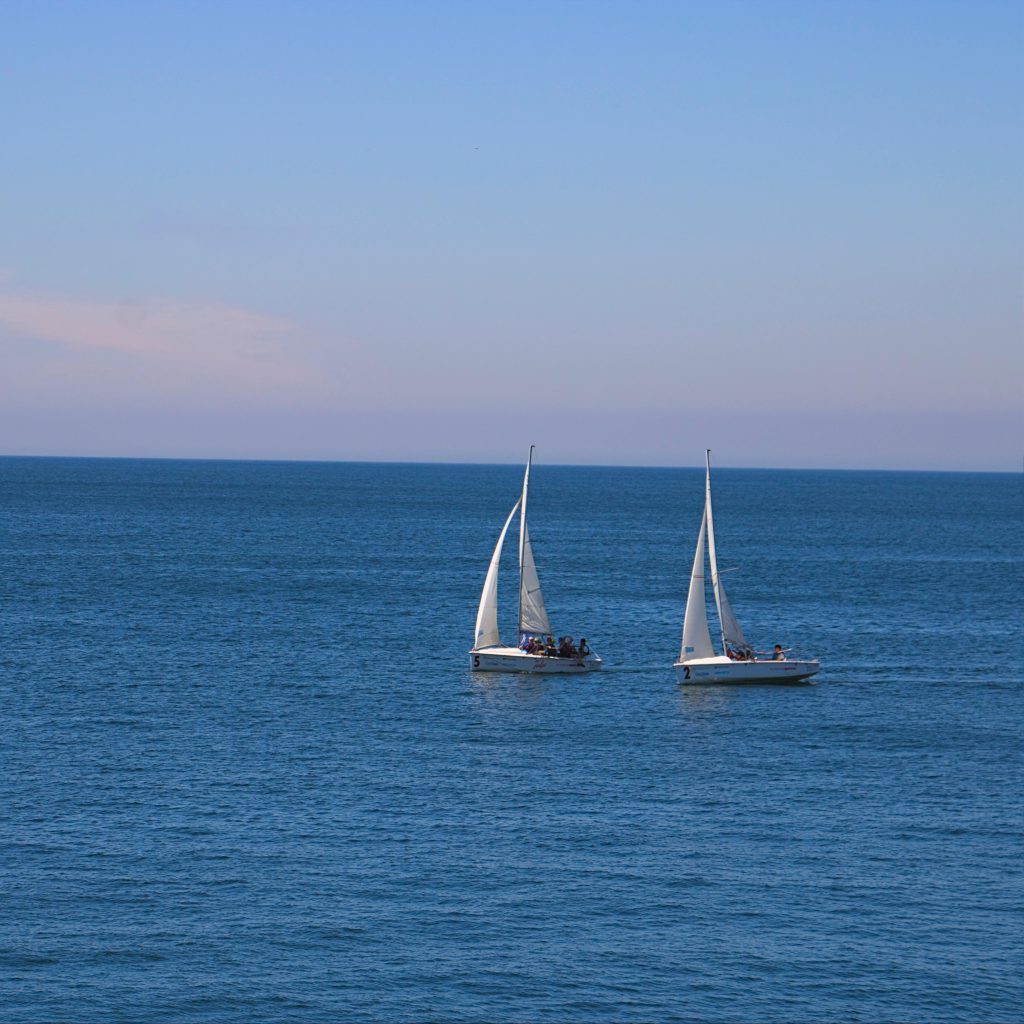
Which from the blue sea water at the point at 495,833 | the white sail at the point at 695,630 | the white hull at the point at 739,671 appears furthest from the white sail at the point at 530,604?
the white hull at the point at 739,671

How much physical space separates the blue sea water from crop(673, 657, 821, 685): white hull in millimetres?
1115

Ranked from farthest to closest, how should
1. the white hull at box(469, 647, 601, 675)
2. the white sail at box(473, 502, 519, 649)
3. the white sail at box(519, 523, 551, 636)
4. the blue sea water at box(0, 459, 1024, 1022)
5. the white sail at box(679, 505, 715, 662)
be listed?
the white sail at box(519, 523, 551, 636) < the white sail at box(473, 502, 519, 649) < the white hull at box(469, 647, 601, 675) < the white sail at box(679, 505, 715, 662) < the blue sea water at box(0, 459, 1024, 1022)

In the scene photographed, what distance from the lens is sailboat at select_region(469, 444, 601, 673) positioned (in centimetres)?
9312

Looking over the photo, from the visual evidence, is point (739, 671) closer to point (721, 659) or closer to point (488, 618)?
point (721, 659)

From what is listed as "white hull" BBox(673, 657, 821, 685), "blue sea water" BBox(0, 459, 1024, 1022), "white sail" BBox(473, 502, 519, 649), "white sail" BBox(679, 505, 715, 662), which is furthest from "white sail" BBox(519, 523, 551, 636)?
"white hull" BBox(673, 657, 821, 685)

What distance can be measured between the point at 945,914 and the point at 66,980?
93.9 ft

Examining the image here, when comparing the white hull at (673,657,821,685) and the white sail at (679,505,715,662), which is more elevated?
the white sail at (679,505,715,662)

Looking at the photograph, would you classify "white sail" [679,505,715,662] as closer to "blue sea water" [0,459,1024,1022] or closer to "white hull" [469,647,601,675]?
"blue sea water" [0,459,1024,1022]

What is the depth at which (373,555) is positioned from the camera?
595 feet

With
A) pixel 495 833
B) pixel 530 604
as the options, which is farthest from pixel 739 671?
pixel 495 833

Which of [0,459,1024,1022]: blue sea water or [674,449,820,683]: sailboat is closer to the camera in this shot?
[0,459,1024,1022]: blue sea water

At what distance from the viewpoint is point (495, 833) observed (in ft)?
186

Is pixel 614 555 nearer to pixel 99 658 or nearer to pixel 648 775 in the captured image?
pixel 99 658

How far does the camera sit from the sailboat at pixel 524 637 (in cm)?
9312
